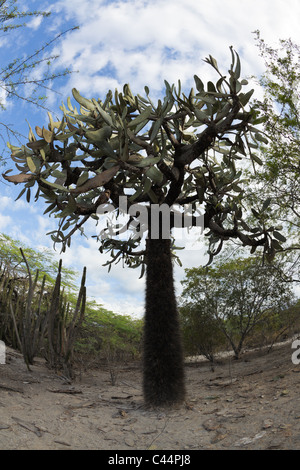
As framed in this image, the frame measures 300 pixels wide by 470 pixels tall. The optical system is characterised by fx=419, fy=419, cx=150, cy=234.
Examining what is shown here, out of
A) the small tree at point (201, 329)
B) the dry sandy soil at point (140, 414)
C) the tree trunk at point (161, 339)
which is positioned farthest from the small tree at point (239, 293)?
the tree trunk at point (161, 339)

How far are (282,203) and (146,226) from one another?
10.3 ft

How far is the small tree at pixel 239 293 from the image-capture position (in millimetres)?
7590

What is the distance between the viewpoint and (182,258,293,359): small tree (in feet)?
24.9

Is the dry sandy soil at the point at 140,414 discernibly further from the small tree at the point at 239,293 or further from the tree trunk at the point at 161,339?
the small tree at the point at 239,293

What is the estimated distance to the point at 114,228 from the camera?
6.55 meters

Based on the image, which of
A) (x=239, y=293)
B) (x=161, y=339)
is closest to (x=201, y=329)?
(x=239, y=293)

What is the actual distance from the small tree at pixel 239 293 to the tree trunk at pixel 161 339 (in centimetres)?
318

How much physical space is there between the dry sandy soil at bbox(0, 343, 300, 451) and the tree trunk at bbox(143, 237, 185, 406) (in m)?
0.18

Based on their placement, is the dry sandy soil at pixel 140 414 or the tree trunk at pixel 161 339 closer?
the dry sandy soil at pixel 140 414

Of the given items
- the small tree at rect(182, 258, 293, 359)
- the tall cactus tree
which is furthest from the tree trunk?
the small tree at rect(182, 258, 293, 359)

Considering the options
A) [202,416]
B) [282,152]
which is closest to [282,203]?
[282,152]

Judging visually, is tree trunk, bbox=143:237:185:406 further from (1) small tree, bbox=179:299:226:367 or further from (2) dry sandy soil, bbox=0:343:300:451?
(1) small tree, bbox=179:299:226:367

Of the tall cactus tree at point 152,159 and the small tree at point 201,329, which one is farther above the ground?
the tall cactus tree at point 152,159
